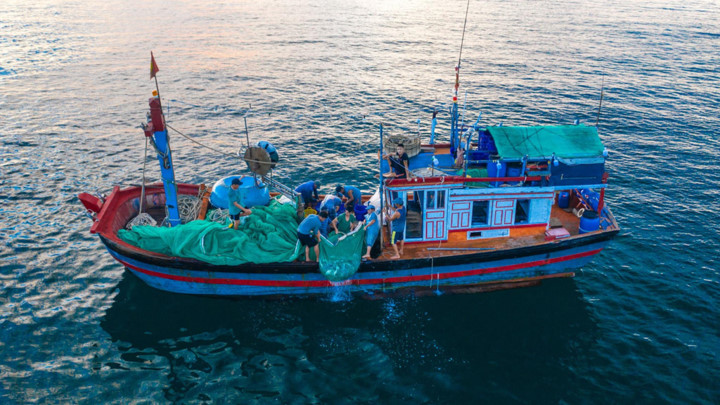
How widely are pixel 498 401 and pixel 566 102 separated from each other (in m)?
29.9

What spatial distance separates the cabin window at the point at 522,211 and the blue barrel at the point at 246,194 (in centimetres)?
871

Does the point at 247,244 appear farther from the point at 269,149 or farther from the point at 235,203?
the point at 269,149

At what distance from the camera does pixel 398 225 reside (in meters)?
14.7

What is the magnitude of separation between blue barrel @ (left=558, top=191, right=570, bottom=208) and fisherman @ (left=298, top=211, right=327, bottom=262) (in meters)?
9.04

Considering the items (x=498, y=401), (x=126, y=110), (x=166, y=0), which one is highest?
(x=166, y=0)

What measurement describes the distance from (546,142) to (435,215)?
4.19 metres

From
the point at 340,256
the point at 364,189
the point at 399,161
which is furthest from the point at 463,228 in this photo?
the point at 364,189

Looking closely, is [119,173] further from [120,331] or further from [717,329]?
[717,329]

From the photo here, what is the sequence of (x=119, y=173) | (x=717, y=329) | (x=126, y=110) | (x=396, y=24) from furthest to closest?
1. (x=396, y=24)
2. (x=126, y=110)
3. (x=119, y=173)
4. (x=717, y=329)

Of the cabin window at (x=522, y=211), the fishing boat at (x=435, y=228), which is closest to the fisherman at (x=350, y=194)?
the fishing boat at (x=435, y=228)

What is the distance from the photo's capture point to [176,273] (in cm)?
1438

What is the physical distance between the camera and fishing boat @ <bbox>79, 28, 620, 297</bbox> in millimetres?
13984

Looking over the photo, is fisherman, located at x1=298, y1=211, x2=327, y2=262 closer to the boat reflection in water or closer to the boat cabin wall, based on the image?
the boat reflection in water

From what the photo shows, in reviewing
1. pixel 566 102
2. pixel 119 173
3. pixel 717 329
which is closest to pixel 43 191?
pixel 119 173
